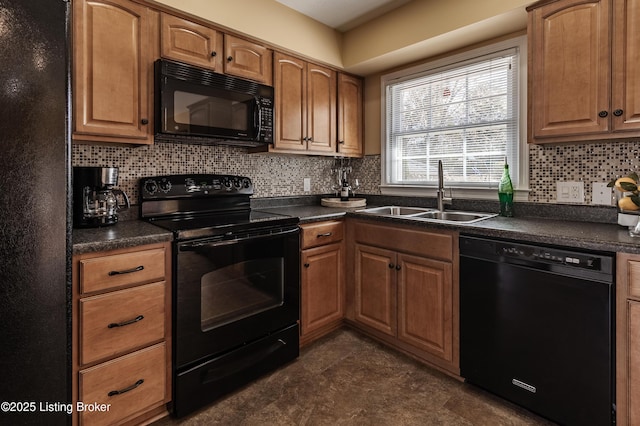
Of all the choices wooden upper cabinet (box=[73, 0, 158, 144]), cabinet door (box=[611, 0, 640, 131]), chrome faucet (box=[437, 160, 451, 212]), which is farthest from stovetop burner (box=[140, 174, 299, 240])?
cabinet door (box=[611, 0, 640, 131])

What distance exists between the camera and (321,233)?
2428 millimetres

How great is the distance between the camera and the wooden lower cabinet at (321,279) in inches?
92.6

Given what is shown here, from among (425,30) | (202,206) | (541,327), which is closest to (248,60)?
(202,206)

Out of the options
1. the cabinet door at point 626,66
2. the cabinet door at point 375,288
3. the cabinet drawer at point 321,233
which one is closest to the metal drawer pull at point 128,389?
the cabinet drawer at point 321,233

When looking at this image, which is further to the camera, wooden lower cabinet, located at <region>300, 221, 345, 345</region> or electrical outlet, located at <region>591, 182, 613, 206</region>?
wooden lower cabinet, located at <region>300, 221, 345, 345</region>

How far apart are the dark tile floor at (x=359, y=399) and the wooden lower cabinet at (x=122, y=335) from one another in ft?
0.78

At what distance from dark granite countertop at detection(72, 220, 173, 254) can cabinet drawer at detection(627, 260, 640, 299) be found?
6.60 feet

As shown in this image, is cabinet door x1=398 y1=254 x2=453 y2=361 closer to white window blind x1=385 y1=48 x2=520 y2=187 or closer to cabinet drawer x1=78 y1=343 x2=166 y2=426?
white window blind x1=385 y1=48 x2=520 y2=187

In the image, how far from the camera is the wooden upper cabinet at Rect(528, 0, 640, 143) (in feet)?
5.36

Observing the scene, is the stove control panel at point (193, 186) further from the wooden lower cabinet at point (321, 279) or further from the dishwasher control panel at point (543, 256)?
the dishwasher control panel at point (543, 256)

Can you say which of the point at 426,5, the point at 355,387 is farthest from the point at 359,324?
the point at 426,5

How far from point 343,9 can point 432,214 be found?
1695 mm

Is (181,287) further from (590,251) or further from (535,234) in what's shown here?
(590,251)

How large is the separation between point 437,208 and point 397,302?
846 millimetres
